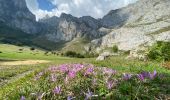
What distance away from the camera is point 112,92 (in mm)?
9836

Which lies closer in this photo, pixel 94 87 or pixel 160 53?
pixel 94 87

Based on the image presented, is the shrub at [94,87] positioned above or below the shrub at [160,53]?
below

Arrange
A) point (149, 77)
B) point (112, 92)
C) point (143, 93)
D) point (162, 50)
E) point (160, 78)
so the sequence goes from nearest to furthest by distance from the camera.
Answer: point (112, 92) → point (143, 93) → point (149, 77) → point (160, 78) → point (162, 50)

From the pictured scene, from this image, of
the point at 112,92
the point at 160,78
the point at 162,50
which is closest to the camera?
the point at 112,92

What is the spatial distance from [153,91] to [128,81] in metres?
0.93

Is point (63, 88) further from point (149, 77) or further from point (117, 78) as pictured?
point (149, 77)

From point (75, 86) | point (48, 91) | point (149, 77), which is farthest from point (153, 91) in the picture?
point (48, 91)

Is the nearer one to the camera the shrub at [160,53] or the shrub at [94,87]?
the shrub at [94,87]

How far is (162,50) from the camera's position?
49.4 m

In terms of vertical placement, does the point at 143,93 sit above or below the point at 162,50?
below

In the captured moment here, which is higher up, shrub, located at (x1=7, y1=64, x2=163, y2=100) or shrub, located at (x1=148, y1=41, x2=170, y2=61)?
shrub, located at (x1=148, y1=41, x2=170, y2=61)

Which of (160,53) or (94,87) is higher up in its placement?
(160,53)

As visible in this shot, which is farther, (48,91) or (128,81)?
(128,81)

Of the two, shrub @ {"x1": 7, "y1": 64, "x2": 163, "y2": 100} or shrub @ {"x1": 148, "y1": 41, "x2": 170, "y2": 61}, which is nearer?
shrub @ {"x1": 7, "y1": 64, "x2": 163, "y2": 100}
